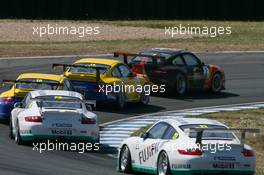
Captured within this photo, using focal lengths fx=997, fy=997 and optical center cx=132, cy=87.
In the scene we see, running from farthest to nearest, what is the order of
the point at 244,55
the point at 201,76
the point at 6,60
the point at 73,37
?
the point at 73,37
the point at 244,55
the point at 6,60
the point at 201,76

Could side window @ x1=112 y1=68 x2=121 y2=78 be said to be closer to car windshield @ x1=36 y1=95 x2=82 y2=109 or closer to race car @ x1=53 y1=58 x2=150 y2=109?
race car @ x1=53 y1=58 x2=150 y2=109

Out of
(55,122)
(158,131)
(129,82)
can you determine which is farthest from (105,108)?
(158,131)

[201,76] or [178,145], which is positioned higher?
[178,145]

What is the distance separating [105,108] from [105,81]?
3.62 ft

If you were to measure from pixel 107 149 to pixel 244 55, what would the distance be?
2164cm

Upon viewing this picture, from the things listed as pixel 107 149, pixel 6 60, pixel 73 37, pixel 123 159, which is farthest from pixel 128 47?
pixel 123 159

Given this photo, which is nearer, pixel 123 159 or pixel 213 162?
pixel 213 162

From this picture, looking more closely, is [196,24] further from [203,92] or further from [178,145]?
[178,145]

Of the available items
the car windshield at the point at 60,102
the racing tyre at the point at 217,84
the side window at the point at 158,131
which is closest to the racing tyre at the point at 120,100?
the racing tyre at the point at 217,84

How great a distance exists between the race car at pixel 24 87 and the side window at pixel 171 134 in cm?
814

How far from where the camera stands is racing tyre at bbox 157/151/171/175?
17344mm

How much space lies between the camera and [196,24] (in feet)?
191

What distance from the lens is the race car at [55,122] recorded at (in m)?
21.7

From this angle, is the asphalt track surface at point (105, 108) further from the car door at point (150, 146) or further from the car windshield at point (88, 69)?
the car windshield at point (88, 69)
